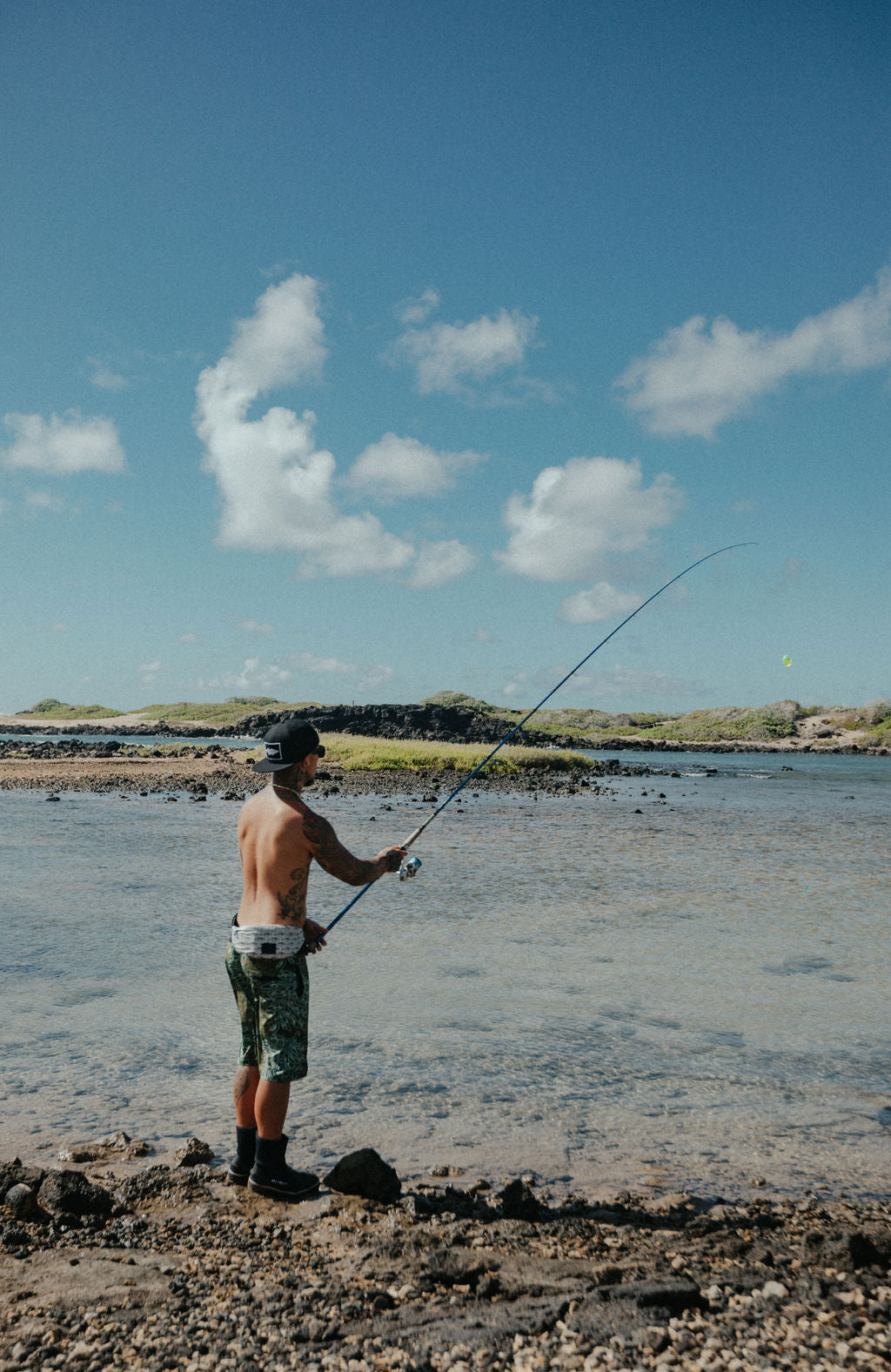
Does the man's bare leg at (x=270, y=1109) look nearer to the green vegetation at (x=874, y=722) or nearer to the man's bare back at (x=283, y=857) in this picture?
the man's bare back at (x=283, y=857)

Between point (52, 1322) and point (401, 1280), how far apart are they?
1419mm

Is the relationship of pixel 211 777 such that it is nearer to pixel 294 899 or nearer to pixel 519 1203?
pixel 294 899

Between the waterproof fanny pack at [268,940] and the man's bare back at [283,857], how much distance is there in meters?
0.04

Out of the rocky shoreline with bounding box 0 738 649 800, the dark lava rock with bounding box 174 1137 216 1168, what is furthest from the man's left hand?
the rocky shoreline with bounding box 0 738 649 800

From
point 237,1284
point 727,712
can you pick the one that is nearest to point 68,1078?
point 237,1284

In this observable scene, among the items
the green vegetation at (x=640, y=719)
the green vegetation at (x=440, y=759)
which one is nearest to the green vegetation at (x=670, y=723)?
the green vegetation at (x=640, y=719)

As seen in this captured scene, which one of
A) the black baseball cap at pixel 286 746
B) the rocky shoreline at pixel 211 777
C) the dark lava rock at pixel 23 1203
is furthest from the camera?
the rocky shoreline at pixel 211 777

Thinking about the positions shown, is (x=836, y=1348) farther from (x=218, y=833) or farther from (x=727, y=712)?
(x=727, y=712)

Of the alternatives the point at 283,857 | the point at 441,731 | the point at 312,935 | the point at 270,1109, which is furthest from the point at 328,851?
the point at 441,731

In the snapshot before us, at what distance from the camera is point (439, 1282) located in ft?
12.5

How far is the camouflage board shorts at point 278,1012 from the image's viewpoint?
4.70 metres

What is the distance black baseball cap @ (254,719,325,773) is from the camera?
5.04 m

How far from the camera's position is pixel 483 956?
10797 millimetres

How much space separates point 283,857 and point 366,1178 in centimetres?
179
